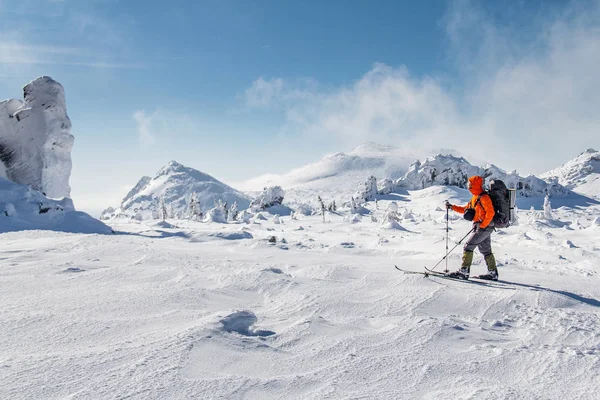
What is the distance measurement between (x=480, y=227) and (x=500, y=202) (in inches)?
22.3

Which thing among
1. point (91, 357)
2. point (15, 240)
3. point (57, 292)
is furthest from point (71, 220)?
point (91, 357)

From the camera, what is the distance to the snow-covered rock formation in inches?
836

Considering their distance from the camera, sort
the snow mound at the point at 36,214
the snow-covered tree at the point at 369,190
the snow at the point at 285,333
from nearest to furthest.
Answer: the snow at the point at 285,333 → the snow mound at the point at 36,214 → the snow-covered tree at the point at 369,190

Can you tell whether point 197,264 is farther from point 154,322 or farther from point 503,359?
point 503,359

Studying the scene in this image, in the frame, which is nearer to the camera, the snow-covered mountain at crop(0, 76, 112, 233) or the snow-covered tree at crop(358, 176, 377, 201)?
the snow-covered mountain at crop(0, 76, 112, 233)

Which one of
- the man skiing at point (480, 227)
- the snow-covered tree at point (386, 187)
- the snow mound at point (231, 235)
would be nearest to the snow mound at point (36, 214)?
the snow mound at point (231, 235)

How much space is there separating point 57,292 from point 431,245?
37.1 feet

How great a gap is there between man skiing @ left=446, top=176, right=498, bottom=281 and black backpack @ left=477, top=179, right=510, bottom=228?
0.37ft

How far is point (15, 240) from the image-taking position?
32.7ft

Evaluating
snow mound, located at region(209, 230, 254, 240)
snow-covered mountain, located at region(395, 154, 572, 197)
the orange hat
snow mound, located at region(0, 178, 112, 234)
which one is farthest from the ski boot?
snow-covered mountain, located at region(395, 154, 572, 197)

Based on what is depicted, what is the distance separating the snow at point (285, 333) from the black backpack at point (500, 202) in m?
1.07

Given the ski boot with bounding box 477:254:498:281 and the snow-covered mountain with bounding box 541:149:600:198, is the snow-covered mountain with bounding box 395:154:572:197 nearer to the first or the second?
the snow-covered mountain with bounding box 541:149:600:198

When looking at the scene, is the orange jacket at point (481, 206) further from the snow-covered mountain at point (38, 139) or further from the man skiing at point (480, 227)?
the snow-covered mountain at point (38, 139)

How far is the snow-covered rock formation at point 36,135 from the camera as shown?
2123cm
